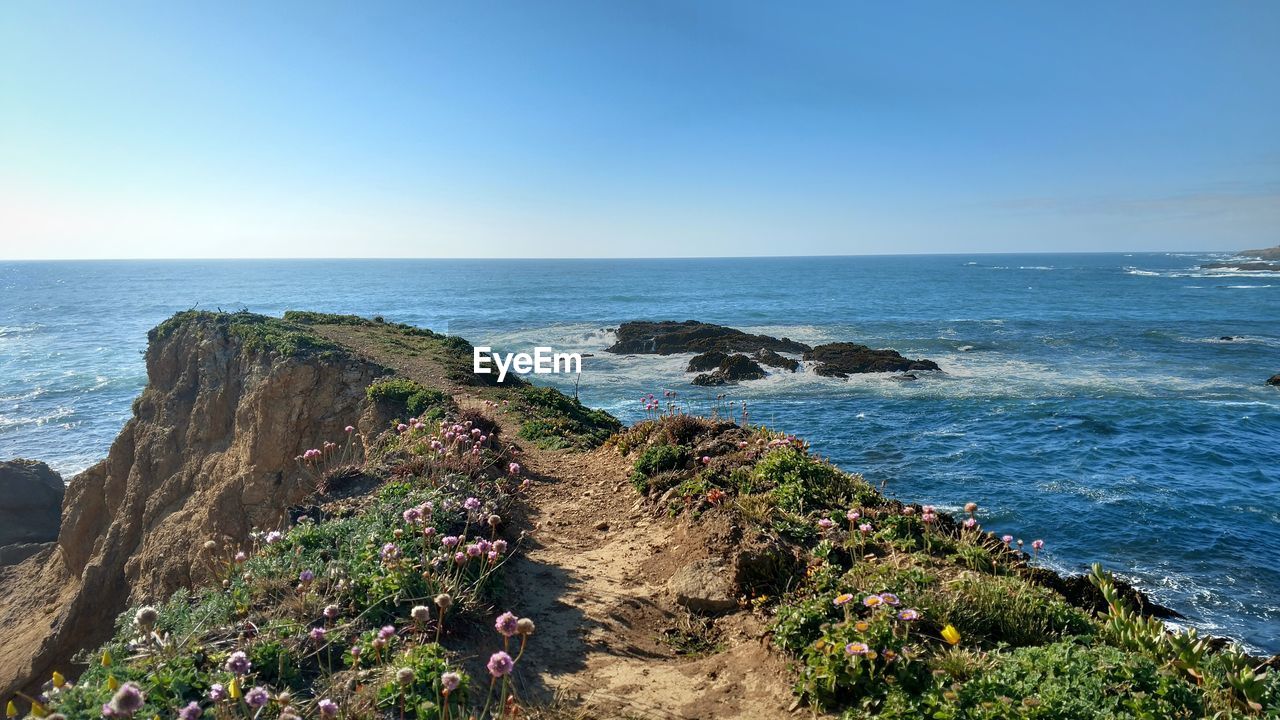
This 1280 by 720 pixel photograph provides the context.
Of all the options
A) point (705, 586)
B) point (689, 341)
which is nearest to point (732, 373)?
point (689, 341)

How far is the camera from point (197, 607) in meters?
5.46

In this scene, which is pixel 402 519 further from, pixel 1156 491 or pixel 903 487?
pixel 1156 491

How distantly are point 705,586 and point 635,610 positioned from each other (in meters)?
0.71

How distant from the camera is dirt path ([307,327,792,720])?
4.94m

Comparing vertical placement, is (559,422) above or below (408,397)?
below

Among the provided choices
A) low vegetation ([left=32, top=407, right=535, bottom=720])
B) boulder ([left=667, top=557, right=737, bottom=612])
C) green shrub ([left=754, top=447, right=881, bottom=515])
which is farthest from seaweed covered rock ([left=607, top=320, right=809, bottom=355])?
Answer: low vegetation ([left=32, top=407, right=535, bottom=720])

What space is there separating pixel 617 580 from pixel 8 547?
2408cm

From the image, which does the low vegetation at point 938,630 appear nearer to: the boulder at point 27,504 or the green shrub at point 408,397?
the green shrub at point 408,397

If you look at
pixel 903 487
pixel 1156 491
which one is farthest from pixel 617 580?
pixel 1156 491

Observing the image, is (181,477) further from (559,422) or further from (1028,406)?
(1028,406)

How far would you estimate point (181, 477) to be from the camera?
17797 mm

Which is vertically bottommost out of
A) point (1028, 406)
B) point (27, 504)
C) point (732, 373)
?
point (27, 504)

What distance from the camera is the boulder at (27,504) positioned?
22453 millimetres

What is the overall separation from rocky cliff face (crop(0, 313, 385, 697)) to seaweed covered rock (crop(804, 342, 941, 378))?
2385 cm
